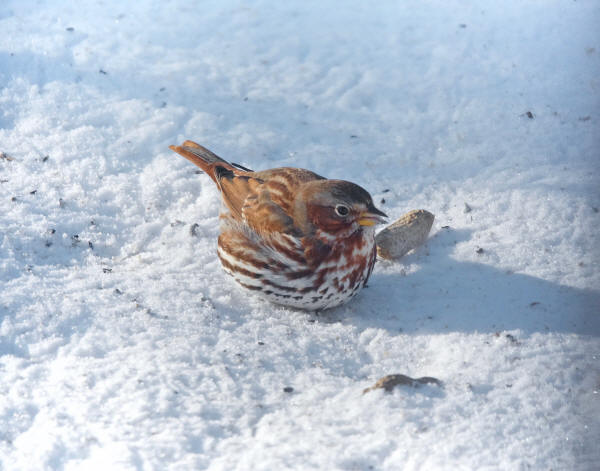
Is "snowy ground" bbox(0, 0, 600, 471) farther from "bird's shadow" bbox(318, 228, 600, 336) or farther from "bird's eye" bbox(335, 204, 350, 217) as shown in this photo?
"bird's eye" bbox(335, 204, 350, 217)

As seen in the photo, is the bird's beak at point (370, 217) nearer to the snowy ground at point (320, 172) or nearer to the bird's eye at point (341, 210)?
the bird's eye at point (341, 210)

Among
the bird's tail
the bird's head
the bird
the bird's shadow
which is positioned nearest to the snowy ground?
the bird's shadow

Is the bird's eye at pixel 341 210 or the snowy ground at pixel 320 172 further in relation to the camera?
the bird's eye at pixel 341 210

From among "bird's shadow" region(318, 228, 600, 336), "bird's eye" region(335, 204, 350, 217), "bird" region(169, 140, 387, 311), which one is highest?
"bird's eye" region(335, 204, 350, 217)

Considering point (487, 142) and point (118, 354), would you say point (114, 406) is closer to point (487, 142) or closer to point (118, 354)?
point (118, 354)

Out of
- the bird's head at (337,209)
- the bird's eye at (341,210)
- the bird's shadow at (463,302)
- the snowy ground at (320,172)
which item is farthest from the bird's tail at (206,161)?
the bird's shadow at (463,302)

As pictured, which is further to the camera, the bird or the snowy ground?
the bird
